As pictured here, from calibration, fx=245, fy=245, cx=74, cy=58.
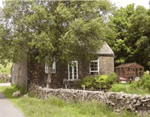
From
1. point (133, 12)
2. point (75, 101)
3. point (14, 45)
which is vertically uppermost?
point (133, 12)

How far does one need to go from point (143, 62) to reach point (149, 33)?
15.8ft

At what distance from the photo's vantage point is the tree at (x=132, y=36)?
36.1 meters

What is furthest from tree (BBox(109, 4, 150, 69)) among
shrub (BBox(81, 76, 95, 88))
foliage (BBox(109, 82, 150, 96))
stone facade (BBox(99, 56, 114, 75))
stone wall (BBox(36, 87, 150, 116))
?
stone wall (BBox(36, 87, 150, 116))

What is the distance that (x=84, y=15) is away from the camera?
67.7 feet

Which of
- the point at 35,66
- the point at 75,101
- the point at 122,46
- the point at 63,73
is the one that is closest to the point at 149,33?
the point at 122,46

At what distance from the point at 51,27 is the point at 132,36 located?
21.5 meters

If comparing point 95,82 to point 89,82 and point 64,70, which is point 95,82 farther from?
point 64,70

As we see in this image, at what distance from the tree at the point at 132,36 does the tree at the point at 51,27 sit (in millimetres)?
16417

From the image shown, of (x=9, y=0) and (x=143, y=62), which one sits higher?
(x=9, y=0)

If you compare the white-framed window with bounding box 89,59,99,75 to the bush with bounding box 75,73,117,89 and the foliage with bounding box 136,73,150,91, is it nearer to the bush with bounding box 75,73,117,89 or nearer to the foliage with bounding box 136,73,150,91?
the bush with bounding box 75,73,117,89

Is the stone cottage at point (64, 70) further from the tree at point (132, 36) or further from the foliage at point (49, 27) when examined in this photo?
the tree at point (132, 36)

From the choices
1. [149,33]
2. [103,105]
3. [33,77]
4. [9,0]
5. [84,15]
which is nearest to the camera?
[103,105]

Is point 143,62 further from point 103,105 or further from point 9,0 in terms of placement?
point 103,105

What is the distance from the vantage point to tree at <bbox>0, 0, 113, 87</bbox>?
18.9m
